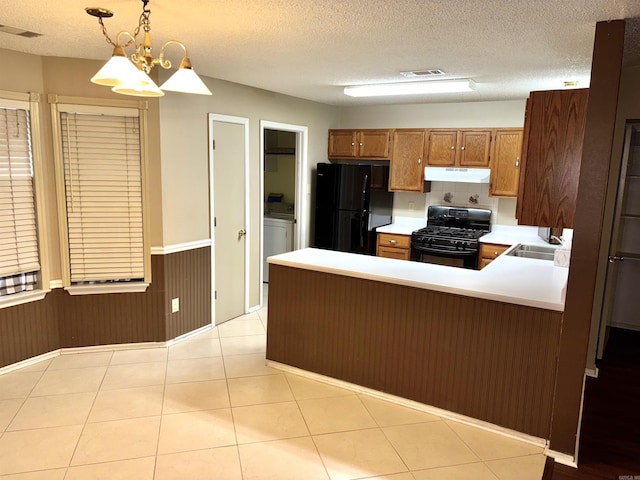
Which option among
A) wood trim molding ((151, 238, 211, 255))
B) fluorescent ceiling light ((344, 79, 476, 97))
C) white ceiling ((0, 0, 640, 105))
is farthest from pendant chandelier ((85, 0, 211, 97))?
fluorescent ceiling light ((344, 79, 476, 97))

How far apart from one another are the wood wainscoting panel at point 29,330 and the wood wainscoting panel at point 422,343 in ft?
5.73

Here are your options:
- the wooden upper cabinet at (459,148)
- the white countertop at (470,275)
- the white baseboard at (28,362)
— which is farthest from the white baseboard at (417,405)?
the wooden upper cabinet at (459,148)

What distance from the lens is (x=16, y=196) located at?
3.30m

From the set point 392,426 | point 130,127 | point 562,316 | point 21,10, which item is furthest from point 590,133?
point 130,127

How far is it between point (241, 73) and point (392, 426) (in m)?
2.89

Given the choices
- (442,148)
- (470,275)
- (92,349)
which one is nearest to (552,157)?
(470,275)

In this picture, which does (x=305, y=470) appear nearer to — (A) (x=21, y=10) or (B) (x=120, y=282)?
(B) (x=120, y=282)

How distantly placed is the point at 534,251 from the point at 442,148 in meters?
1.50

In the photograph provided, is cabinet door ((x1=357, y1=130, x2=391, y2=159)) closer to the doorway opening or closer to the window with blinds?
the doorway opening

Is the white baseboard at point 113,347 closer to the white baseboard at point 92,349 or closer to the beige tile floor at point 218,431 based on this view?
the white baseboard at point 92,349

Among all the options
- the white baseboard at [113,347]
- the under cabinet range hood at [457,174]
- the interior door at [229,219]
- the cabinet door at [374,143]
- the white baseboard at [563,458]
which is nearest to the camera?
the white baseboard at [563,458]

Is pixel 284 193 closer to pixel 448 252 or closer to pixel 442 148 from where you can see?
pixel 442 148

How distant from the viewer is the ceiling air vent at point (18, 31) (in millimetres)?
2590

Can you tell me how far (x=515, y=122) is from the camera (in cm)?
492
